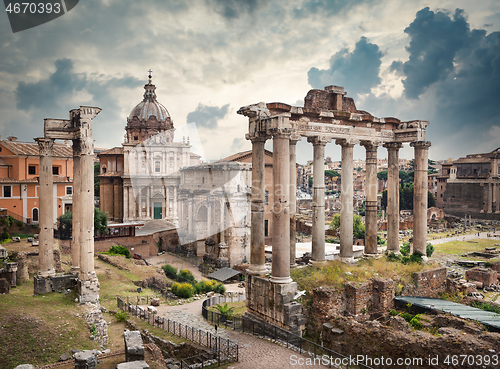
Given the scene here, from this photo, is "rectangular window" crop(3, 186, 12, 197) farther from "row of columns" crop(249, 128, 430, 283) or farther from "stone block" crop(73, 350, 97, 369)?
"stone block" crop(73, 350, 97, 369)

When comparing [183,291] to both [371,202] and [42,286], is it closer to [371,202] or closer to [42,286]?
[42,286]

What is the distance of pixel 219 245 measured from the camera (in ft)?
115

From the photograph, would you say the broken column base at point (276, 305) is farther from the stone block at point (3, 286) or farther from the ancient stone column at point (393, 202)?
the stone block at point (3, 286)

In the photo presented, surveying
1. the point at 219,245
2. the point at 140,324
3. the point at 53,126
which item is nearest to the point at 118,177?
the point at 219,245

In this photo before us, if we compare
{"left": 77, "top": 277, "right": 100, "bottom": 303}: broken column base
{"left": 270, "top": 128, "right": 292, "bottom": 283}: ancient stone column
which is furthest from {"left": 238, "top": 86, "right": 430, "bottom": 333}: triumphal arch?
{"left": 77, "top": 277, "right": 100, "bottom": 303}: broken column base

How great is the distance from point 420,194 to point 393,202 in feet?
3.96

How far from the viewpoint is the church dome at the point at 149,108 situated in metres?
48.5

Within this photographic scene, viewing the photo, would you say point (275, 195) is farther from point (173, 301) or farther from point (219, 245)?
point (219, 245)

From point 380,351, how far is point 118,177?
40971mm

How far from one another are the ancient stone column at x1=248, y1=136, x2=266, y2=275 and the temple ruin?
6524 mm

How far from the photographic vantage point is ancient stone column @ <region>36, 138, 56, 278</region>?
1571 centimetres

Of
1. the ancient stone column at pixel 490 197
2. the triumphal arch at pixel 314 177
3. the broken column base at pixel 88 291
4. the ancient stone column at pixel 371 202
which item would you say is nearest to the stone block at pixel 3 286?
the broken column base at pixel 88 291

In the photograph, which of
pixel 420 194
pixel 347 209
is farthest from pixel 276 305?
pixel 420 194

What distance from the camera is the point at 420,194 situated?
54.1ft
